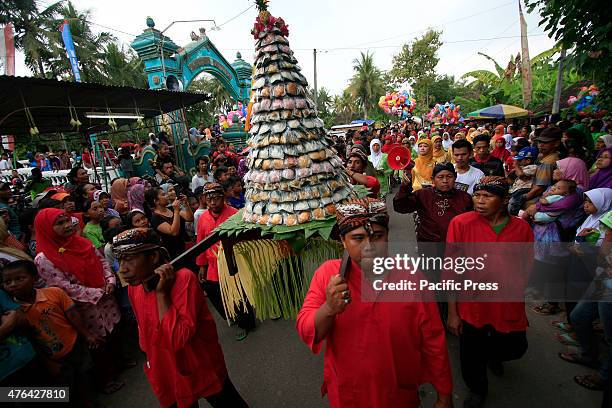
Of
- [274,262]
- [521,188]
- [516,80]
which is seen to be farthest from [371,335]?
[516,80]

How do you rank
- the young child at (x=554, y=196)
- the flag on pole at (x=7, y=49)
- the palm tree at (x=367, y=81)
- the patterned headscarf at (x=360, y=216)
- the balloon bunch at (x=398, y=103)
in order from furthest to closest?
the palm tree at (x=367, y=81)
the balloon bunch at (x=398, y=103)
the flag on pole at (x=7, y=49)
the young child at (x=554, y=196)
the patterned headscarf at (x=360, y=216)

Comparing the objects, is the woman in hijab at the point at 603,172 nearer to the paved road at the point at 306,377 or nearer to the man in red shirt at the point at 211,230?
the paved road at the point at 306,377

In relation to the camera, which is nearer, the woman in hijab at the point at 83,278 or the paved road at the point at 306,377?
the paved road at the point at 306,377

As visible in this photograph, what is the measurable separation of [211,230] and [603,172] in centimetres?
439

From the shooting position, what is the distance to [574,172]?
333 centimetres

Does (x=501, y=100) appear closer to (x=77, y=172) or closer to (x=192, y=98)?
(x=192, y=98)

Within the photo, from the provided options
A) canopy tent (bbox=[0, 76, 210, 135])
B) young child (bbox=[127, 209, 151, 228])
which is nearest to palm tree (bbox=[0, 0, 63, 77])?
canopy tent (bbox=[0, 76, 210, 135])

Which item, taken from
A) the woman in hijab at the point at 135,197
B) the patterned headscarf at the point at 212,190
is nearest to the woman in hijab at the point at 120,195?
the woman in hijab at the point at 135,197

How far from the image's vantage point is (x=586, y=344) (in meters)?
2.58

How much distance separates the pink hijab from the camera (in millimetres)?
3326

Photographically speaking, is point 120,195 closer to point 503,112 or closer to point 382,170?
point 382,170

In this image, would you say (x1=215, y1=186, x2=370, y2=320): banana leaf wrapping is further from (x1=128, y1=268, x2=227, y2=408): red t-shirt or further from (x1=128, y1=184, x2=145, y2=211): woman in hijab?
(x1=128, y1=184, x2=145, y2=211): woman in hijab

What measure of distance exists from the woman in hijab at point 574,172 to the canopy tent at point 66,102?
7968 millimetres

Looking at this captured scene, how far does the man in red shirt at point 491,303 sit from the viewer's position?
209 cm
